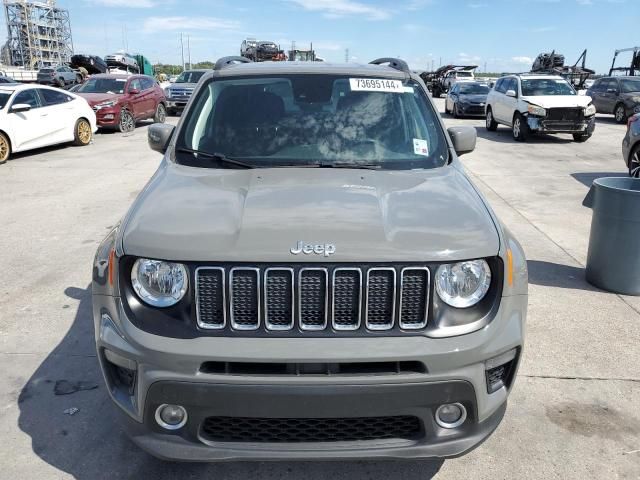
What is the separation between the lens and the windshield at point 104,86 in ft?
60.4

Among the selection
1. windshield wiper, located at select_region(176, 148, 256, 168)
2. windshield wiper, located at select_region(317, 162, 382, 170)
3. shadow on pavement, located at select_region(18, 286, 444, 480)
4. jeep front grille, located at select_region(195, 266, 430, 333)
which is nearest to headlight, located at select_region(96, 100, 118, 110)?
shadow on pavement, located at select_region(18, 286, 444, 480)

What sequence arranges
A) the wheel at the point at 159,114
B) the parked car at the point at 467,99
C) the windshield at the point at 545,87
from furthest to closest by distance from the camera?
the parked car at the point at 467,99 → the wheel at the point at 159,114 → the windshield at the point at 545,87

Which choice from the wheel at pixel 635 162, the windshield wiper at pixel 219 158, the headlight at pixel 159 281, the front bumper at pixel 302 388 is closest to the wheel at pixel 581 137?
the wheel at pixel 635 162

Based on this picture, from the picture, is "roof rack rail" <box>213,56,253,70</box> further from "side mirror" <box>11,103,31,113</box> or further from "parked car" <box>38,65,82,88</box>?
"parked car" <box>38,65,82,88</box>

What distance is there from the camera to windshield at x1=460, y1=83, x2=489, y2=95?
24.1m

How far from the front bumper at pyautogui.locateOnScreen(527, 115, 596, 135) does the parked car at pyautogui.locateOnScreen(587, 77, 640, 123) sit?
582 centimetres

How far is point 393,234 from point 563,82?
16.8m

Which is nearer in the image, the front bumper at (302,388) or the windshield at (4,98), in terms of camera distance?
the front bumper at (302,388)

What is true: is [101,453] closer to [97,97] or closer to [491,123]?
[97,97]

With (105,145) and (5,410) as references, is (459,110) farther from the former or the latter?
(5,410)

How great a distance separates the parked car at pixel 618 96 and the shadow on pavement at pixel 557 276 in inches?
690

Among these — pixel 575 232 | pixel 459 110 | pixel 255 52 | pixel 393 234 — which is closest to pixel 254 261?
pixel 393 234

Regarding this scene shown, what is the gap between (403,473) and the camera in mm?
2828

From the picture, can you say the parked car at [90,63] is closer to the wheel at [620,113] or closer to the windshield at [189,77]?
the windshield at [189,77]
